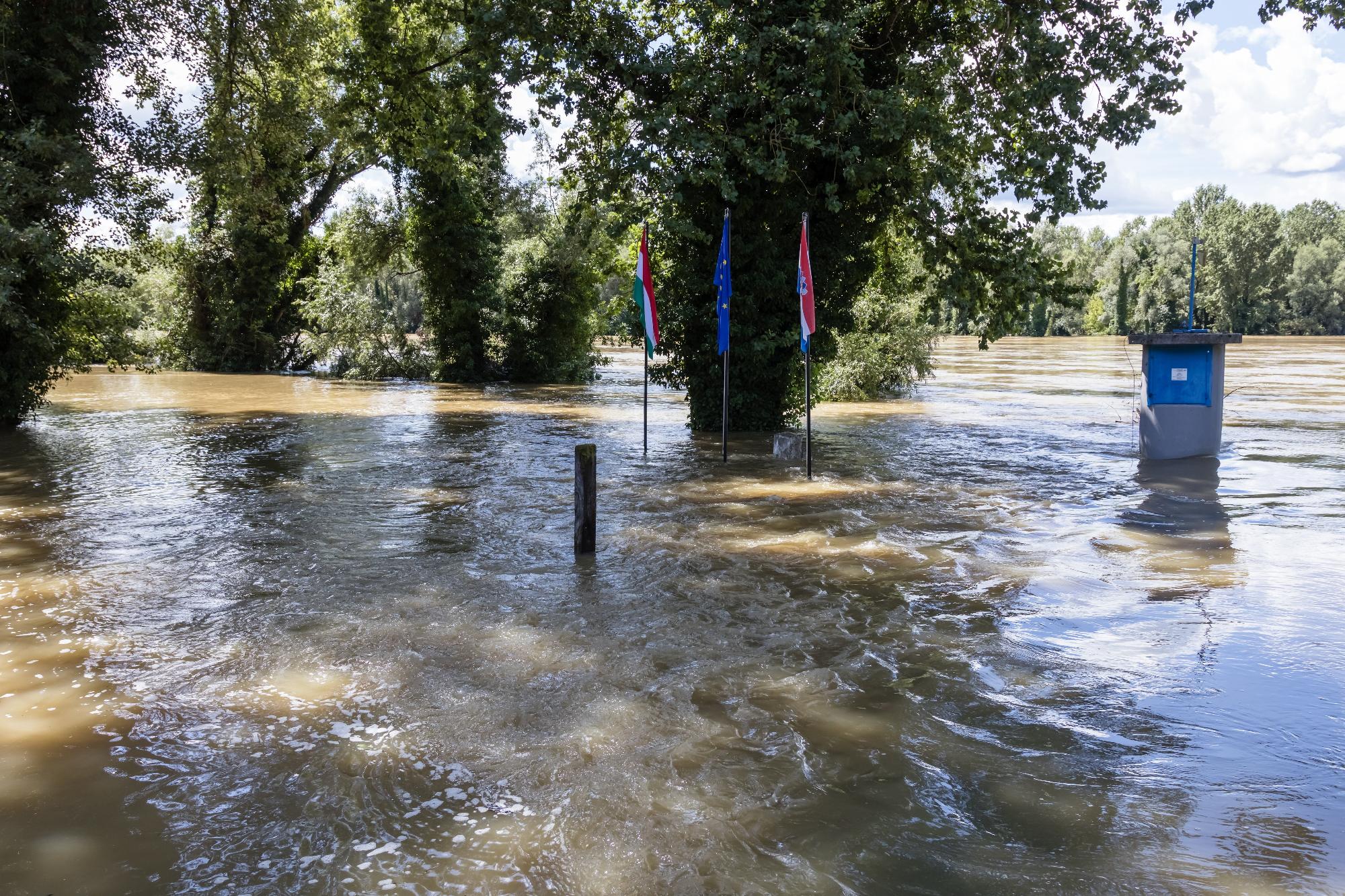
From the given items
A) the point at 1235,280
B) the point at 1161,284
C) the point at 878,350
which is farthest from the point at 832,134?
the point at 1235,280

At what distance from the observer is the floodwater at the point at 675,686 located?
409 centimetres

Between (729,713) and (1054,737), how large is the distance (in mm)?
1807

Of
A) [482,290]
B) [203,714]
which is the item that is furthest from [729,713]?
[482,290]

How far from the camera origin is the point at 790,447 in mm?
15695

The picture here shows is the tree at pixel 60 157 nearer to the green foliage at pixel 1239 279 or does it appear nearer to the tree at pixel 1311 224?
the green foliage at pixel 1239 279

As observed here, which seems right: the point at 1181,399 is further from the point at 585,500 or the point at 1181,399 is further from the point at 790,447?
the point at 585,500

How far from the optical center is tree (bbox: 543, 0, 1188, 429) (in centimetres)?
1472

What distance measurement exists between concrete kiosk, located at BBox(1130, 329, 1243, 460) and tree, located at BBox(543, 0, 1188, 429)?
2725mm

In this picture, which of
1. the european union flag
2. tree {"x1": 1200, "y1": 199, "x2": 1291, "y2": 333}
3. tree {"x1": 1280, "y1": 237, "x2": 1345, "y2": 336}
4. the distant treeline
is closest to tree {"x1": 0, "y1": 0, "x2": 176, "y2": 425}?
the european union flag

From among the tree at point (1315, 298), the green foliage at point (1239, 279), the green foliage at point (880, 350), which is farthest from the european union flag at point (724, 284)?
the tree at point (1315, 298)

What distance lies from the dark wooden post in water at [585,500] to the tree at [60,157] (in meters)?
11.0

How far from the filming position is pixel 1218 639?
21.8 feet

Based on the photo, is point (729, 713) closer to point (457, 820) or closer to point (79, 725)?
point (457, 820)

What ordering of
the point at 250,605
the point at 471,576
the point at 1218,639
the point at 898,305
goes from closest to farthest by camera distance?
the point at 1218,639
the point at 250,605
the point at 471,576
the point at 898,305
